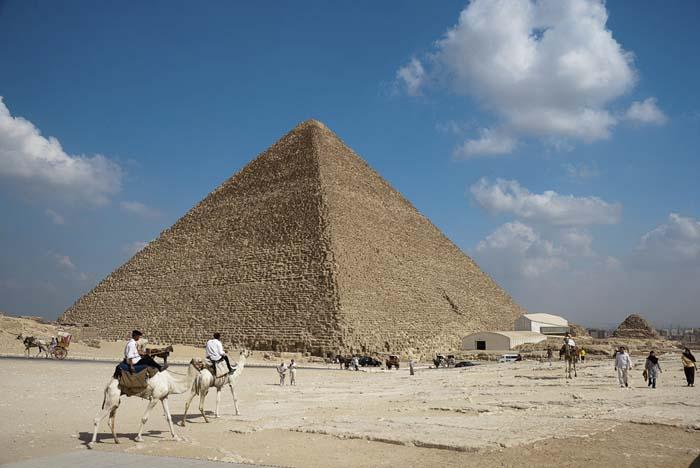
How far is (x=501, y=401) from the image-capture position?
12125 mm

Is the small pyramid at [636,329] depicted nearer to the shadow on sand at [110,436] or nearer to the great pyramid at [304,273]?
the great pyramid at [304,273]

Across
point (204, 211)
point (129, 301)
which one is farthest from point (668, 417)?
point (204, 211)

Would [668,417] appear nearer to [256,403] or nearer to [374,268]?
[256,403]

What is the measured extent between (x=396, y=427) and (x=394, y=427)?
3 cm

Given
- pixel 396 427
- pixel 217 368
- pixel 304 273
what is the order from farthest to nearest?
pixel 304 273 < pixel 217 368 < pixel 396 427

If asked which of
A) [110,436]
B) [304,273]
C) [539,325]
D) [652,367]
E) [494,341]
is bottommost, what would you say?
[110,436]

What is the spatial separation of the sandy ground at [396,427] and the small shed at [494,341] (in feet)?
89.8

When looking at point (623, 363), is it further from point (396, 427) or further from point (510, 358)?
point (510, 358)

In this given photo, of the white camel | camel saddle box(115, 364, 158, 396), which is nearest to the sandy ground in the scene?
the white camel

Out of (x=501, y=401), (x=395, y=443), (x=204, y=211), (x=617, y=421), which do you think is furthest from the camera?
(x=204, y=211)

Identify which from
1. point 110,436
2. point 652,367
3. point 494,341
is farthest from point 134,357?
point 494,341

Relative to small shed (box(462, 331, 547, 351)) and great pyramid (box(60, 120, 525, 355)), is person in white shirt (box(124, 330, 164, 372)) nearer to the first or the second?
great pyramid (box(60, 120, 525, 355))

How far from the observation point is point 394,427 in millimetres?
8664

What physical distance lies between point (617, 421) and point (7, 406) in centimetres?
1034
